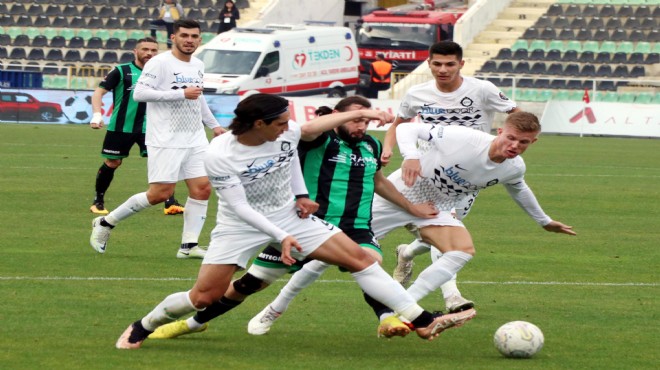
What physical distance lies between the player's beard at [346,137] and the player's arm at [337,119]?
45 centimetres

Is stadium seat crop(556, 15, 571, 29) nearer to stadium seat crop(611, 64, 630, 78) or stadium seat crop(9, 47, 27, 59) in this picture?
stadium seat crop(611, 64, 630, 78)

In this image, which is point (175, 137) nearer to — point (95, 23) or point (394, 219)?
point (394, 219)

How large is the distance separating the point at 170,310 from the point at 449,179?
2.23m

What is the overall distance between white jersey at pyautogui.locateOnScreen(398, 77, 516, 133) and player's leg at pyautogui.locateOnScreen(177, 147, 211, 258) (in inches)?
94.9

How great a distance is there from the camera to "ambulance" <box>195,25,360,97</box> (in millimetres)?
35938

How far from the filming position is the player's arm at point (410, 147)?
8219mm

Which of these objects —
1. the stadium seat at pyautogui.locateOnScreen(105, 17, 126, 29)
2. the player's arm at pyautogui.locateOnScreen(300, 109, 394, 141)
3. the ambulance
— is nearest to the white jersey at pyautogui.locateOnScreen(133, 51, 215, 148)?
the player's arm at pyautogui.locateOnScreen(300, 109, 394, 141)

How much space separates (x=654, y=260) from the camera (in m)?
12.2

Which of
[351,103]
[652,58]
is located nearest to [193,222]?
[351,103]

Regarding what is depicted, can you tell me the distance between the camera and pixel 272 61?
3669 cm

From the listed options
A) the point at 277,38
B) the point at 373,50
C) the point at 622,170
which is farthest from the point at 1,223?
the point at 373,50

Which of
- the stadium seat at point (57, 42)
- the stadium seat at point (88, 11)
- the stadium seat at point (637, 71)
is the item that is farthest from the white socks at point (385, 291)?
the stadium seat at point (88, 11)

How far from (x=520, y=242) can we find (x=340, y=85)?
2549cm

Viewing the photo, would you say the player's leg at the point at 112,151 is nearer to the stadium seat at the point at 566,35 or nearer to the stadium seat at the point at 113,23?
the stadium seat at the point at 566,35
